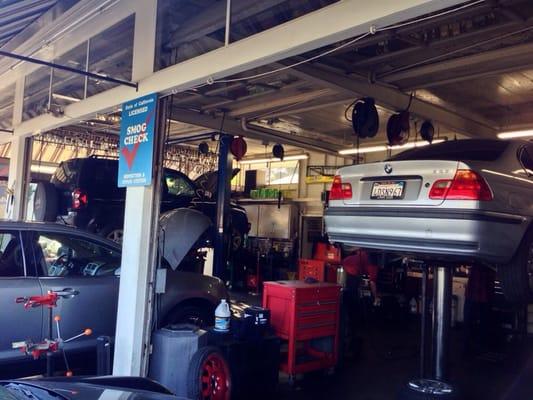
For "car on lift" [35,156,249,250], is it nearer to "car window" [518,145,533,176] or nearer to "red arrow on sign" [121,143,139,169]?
"red arrow on sign" [121,143,139,169]

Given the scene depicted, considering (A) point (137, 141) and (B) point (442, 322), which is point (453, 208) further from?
Answer: (A) point (137, 141)

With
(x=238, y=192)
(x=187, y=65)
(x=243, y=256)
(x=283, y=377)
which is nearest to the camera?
(x=187, y=65)

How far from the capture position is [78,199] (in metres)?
7.55

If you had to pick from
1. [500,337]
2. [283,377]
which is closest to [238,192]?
[500,337]

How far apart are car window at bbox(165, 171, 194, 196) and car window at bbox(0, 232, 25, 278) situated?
452 cm

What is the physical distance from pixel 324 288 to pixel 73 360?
240 cm

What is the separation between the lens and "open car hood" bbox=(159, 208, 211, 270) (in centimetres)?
473

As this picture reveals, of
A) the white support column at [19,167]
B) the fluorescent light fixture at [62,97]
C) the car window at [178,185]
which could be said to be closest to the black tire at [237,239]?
the car window at [178,185]

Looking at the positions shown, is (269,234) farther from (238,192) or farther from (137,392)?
(137,392)

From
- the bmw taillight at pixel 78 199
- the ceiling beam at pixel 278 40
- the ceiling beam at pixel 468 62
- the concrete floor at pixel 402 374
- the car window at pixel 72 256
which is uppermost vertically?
the ceiling beam at pixel 468 62

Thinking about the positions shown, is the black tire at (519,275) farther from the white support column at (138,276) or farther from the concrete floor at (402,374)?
the white support column at (138,276)

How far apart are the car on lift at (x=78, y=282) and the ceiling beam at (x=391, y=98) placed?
86.1 inches

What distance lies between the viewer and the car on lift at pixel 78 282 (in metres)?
3.90

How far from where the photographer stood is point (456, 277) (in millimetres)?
8461
